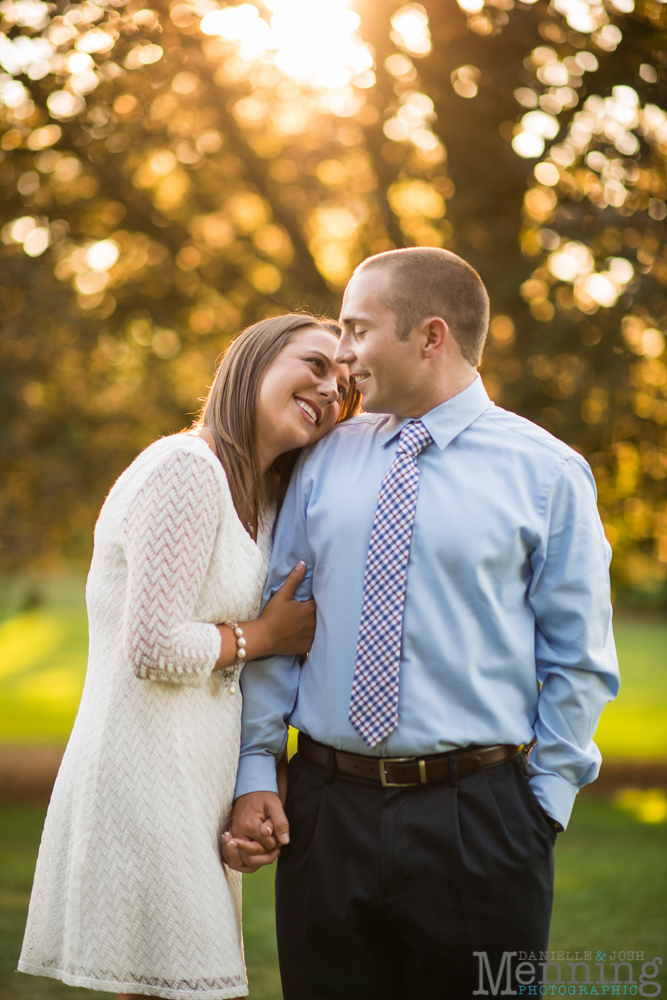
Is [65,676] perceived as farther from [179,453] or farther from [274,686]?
[179,453]

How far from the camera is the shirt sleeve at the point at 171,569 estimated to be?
226cm

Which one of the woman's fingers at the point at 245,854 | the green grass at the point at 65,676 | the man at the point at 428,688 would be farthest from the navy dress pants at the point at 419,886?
the green grass at the point at 65,676

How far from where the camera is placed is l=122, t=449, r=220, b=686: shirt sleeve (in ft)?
7.43

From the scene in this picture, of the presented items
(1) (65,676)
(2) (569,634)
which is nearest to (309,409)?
(2) (569,634)

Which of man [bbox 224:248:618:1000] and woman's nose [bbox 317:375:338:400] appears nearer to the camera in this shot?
man [bbox 224:248:618:1000]

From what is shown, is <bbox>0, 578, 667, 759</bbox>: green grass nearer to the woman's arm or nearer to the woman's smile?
the woman's smile

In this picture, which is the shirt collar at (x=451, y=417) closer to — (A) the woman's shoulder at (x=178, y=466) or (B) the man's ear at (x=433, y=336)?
(B) the man's ear at (x=433, y=336)

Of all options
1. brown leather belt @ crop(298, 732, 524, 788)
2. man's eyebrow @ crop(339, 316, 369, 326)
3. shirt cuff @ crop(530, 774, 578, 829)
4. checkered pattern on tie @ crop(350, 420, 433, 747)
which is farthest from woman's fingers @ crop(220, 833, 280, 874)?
man's eyebrow @ crop(339, 316, 369, 326)

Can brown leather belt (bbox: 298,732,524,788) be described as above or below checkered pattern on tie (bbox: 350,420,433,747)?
below

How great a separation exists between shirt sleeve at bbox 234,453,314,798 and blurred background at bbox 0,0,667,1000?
264 cm

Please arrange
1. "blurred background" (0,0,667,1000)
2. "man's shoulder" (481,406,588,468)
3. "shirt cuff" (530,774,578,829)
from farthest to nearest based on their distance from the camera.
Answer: "blurred background" (0,0,667,1000) → "man's shoulder" (481,406,588,468) → "shirt cuff" (530,774,578,829)

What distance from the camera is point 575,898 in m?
6.18

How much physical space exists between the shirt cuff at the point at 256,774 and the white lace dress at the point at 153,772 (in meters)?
0.09

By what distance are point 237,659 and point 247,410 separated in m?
0.75
